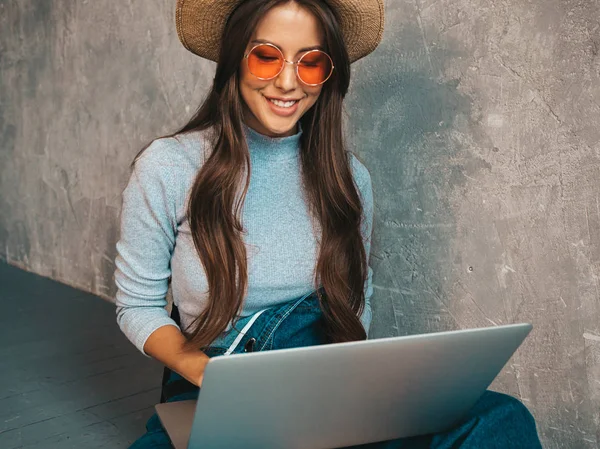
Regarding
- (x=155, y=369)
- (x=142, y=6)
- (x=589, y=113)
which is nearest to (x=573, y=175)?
(x=589, y=113)

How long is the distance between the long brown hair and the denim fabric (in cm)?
5

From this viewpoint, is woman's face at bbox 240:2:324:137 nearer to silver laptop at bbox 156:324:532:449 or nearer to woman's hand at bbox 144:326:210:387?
woman's hand at bbox 144:326:210:387

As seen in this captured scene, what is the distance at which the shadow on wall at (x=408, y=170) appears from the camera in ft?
5.92

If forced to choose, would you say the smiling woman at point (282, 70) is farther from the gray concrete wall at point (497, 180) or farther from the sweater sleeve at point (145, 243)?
the gray concrete wall at point (497, 180)

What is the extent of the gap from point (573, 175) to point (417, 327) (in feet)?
2.14

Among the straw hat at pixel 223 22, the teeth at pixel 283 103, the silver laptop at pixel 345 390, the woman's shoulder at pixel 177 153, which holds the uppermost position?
the straw hat at pixel 223 22

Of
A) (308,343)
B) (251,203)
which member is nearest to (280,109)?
(251,203)

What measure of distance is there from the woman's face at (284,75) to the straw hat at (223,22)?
111 mm

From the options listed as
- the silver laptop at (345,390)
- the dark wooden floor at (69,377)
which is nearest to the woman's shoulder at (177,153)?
the silver laptop at (345,390)

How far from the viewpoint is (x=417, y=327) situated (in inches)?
76.9

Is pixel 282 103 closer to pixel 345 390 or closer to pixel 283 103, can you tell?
pixel 283 103

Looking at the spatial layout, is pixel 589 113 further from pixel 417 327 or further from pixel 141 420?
pixel 141 420

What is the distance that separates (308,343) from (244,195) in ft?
1.19

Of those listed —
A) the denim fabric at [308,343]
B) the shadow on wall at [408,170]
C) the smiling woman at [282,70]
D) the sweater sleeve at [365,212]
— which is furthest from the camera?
the shadow on wall at [408,170]
